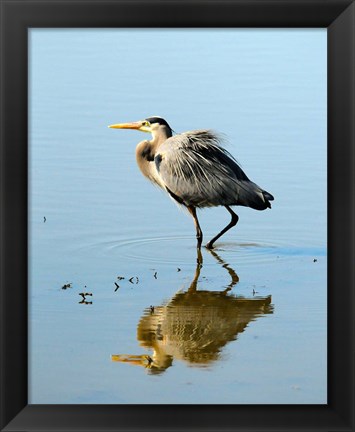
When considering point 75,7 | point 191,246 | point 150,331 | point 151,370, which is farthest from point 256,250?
point 75,7

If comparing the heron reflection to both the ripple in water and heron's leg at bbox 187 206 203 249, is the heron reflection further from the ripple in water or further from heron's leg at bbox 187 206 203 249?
heron's leg at bbox 187 206 203 249

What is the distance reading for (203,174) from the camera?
618 centimetres

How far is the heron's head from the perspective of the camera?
630 cm

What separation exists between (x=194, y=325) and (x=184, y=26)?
Result: 1561 millimetres

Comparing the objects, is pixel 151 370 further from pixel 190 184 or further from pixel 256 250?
pixel 190 184

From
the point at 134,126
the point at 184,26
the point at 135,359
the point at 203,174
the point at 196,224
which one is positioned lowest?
the point at 135,359

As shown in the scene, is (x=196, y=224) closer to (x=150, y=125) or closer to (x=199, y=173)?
(x=199, y=173)

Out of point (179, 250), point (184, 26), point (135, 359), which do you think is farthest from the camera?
point (179, 250)

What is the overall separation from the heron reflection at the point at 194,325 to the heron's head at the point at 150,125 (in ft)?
5.03

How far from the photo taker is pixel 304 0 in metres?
3.64

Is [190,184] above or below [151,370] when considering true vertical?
above

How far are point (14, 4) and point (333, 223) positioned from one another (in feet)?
5.20

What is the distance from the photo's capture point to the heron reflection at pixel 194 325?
13.1ft

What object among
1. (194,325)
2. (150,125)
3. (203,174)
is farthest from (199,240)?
(194,325)
